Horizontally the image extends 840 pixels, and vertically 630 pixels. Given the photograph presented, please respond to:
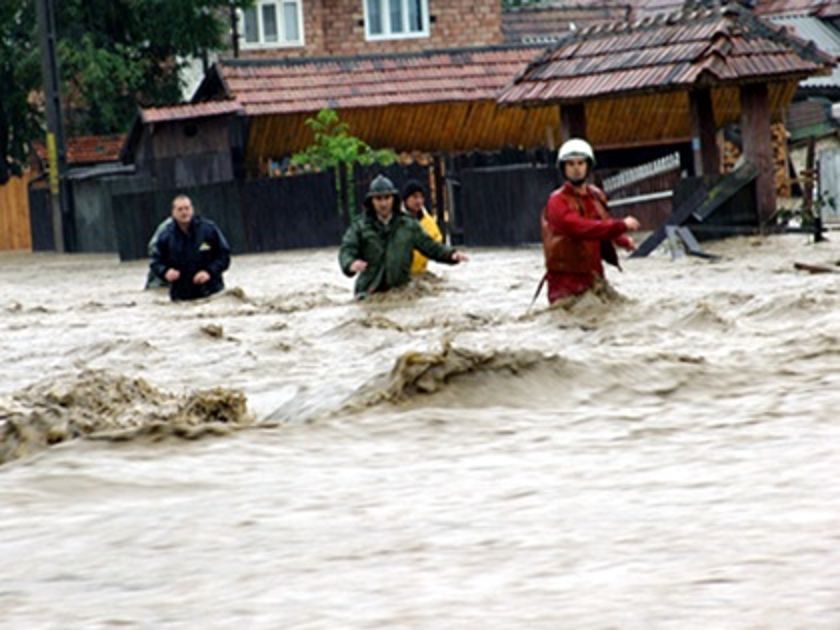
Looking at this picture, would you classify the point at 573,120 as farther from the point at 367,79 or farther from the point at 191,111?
the point at 367,79

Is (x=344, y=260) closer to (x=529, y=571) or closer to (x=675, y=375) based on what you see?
(x=675, y=375)

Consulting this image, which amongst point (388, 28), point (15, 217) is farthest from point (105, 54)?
point (388, 28)

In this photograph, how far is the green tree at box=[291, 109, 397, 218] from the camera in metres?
36.3

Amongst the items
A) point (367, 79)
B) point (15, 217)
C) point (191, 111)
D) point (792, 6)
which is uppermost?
point (792, 6)

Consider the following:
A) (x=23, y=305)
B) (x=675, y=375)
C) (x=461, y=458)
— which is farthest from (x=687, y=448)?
(x=23, y=305)

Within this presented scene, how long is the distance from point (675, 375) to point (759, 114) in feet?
55.3

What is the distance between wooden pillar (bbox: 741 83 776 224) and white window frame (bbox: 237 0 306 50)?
88.3 ft

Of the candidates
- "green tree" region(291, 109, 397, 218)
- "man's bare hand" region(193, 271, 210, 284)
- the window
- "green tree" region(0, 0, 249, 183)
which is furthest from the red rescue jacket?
the window

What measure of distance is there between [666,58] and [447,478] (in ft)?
65.2

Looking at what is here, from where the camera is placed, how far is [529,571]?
5465 mm

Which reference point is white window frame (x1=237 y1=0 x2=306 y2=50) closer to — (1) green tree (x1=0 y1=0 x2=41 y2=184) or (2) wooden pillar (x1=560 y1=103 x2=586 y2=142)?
(1) green tree (x1=0 y1=0 x2=41 y2=184)

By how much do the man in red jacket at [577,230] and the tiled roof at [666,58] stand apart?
11178 millimetres

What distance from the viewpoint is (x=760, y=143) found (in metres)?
26.1

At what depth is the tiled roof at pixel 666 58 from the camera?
84.4 ft
